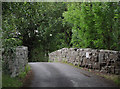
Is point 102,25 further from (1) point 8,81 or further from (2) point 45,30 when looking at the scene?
(2) point 45,30

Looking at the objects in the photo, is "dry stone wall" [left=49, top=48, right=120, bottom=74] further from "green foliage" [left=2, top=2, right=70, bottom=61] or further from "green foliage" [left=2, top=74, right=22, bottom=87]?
"green foliage" [left=2, top=2, right=70, bottom=61]

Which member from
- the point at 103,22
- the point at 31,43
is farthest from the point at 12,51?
the point at 31,43

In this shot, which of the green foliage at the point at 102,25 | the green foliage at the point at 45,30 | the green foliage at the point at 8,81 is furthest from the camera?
the green foliage at the point at 45,30

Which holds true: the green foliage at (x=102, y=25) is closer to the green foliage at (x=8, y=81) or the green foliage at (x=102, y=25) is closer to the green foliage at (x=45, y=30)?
the green foliage at (x=8, y=81)

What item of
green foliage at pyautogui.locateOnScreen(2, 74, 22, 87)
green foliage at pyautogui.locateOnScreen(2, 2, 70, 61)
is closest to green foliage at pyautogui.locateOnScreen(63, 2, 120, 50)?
green foliage at pyautogui.locateOnScreen(2, 74, 22, 87)

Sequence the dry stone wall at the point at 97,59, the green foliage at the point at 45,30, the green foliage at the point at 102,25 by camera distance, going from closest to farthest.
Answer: the dry stone wall at the point at 97,59 → the green foliage at the point at 102,25 → the green foliage at the point at 45,30

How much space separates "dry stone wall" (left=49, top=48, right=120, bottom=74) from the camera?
31.5 feet

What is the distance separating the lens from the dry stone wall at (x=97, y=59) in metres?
9.61

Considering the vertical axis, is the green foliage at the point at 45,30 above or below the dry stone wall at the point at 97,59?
above

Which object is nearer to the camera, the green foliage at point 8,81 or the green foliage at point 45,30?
the green foliage at point 8,81

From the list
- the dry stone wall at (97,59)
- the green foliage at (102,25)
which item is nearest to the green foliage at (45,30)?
the green foliage at (102,25)

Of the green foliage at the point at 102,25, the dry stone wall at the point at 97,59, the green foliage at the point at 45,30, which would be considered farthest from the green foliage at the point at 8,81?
the green foliage at the point at 45,30

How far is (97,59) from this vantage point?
35.0 feet

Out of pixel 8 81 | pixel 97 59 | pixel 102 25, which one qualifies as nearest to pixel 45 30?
pixel 102 25
